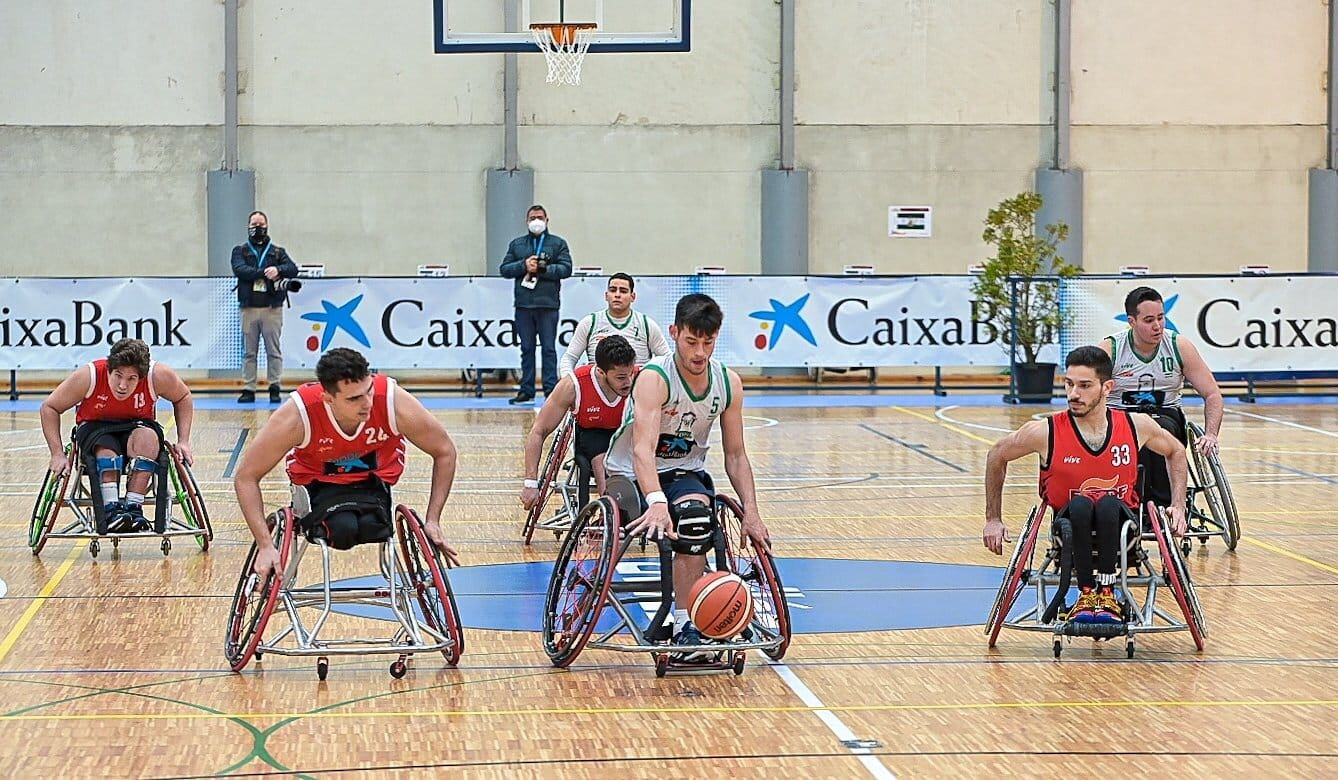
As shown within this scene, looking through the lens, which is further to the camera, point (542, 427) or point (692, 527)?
point (542, 427)

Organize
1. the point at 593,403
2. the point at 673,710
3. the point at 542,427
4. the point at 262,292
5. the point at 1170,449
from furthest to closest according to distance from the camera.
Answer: the point at 262,292, the point at 593,403, the point at 542,427, the point at 1170,449, the point at 673,710

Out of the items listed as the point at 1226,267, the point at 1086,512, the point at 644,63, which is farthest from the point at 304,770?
the point at 1226,267

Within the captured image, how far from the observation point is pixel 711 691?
623 centimetres

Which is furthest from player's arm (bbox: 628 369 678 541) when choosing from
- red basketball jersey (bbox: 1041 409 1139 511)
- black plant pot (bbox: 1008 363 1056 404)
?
black plant pot (bbox: 1008 363 1056 404)

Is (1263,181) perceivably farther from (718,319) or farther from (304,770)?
(304,770)

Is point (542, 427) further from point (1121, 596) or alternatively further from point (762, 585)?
point (1121, 596)

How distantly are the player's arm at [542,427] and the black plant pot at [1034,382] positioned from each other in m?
10.6

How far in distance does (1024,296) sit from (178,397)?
38.4ft

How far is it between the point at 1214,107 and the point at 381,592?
774 inches

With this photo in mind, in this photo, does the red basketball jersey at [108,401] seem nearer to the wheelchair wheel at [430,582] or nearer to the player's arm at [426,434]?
the wheelchair wheel at [430,582]

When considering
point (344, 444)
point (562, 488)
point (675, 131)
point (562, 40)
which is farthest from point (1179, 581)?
point (675, 131)

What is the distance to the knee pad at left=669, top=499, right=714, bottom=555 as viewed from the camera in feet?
21.4

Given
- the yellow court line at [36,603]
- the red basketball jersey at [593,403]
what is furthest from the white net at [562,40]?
the yellow court line at [36,603]

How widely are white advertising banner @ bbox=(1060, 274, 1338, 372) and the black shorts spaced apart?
1083cm
